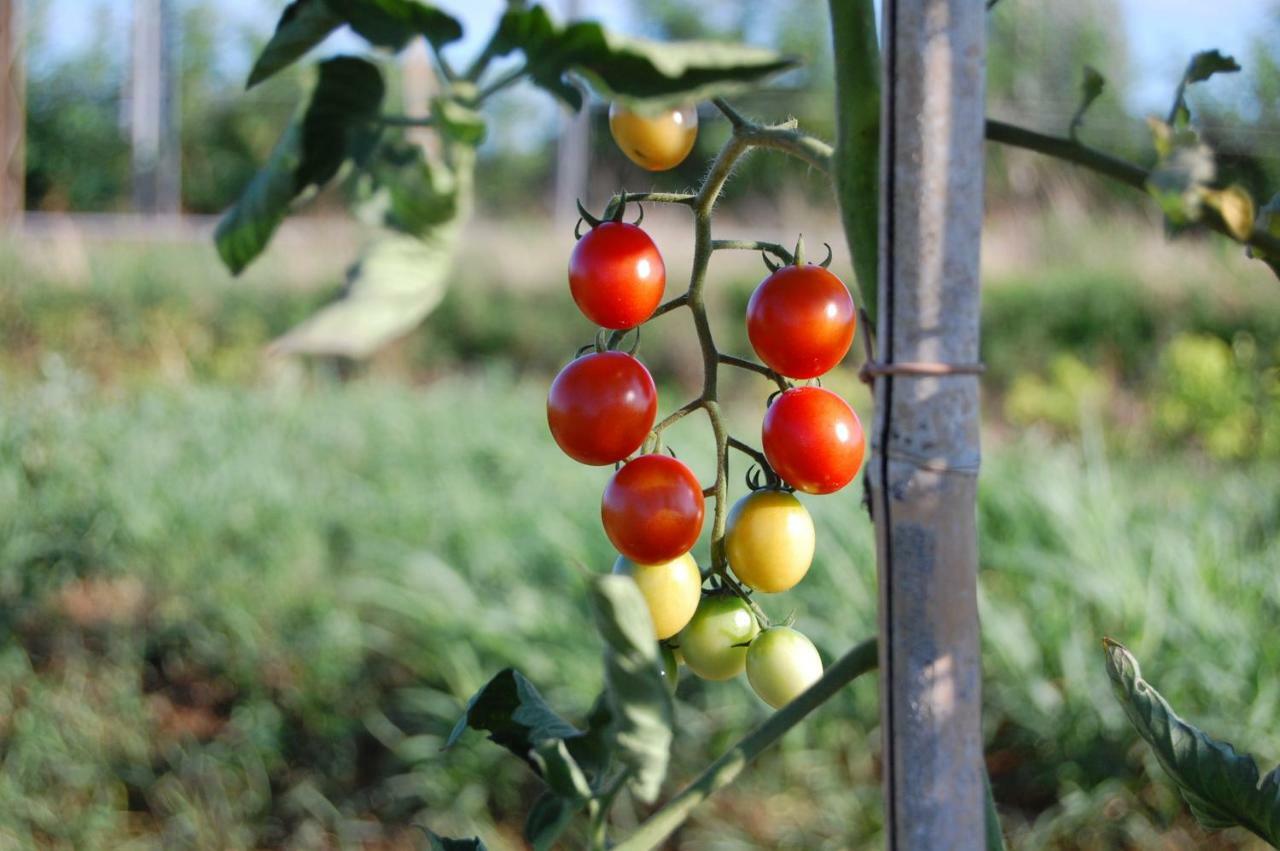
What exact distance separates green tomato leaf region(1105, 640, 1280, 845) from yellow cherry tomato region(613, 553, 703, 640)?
14 cm

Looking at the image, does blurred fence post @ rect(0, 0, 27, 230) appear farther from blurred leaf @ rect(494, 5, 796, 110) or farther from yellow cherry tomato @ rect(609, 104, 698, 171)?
blurred leaf @ rect(494, 5, 796, 110)

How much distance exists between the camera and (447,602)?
8.56ft

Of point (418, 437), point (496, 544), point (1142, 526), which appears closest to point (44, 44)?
point (418, 437)

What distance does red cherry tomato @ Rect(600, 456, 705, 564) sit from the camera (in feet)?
1.28

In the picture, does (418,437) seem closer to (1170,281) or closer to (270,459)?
(270,459)

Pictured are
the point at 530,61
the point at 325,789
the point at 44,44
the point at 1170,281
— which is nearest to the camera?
the point at 530,61

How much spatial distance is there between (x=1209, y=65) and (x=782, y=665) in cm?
24

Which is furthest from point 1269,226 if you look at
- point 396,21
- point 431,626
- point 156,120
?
point 156,120

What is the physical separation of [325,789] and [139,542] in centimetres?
90

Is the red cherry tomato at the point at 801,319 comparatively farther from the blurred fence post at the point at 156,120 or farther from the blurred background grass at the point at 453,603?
the blurred fence post at the point at 156,120

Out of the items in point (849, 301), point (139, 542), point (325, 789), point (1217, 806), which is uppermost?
point (849, 301)

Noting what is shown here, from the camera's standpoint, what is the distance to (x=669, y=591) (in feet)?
1.31

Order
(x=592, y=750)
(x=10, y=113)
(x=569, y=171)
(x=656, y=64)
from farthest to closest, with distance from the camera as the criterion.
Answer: (x=569, y=171) → (x=10, y=113) → (x=592, y=750) → (x=656, y=64)

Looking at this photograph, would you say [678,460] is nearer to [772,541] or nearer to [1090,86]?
[772,541]
